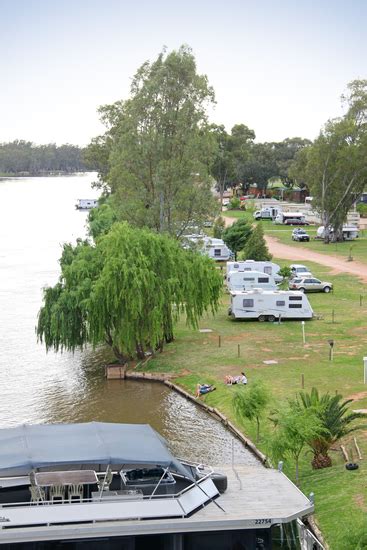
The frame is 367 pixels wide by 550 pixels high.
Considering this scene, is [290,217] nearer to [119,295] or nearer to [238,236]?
[238,236]

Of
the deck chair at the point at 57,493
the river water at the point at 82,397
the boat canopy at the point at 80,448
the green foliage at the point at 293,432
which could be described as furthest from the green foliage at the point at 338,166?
the deck chair at the point at 57,493

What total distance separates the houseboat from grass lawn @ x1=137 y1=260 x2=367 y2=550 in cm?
282

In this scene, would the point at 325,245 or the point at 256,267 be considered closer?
the point at 256,267

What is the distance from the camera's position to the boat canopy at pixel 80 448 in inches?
706

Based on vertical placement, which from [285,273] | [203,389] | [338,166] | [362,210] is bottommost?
[203,389]

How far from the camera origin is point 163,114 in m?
55.5

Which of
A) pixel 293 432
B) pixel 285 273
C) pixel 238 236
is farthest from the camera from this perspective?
pixel 238 236

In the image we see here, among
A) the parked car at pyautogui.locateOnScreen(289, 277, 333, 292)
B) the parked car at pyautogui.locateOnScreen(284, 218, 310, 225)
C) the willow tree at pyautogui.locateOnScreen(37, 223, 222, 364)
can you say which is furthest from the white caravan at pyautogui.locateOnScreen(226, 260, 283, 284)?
the parked car at pyautogui.locateOnScreen(284, 218, 310, 225)

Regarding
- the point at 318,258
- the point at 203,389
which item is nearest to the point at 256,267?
the point at 318,258

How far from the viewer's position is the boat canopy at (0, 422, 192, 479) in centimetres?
1794

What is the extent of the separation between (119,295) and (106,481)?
828 inches

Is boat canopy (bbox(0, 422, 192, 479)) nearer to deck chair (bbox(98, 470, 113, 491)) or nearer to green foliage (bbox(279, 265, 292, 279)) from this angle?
deck chair (bbox(98, 470, 113, 491))

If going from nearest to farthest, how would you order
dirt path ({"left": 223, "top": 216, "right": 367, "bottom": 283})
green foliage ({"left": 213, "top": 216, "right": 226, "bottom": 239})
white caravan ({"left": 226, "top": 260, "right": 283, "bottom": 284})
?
white caravan ({"left": 226, "top": 260, "right": 283, "bottom": 284}) < dirt path ({"left": 223, "top": 216, "right": 367, "bottom": 283}) < green foliage ({"left": 213, "top": 216, "right": 226, "bottom": 239})

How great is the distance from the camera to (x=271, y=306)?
161ft
